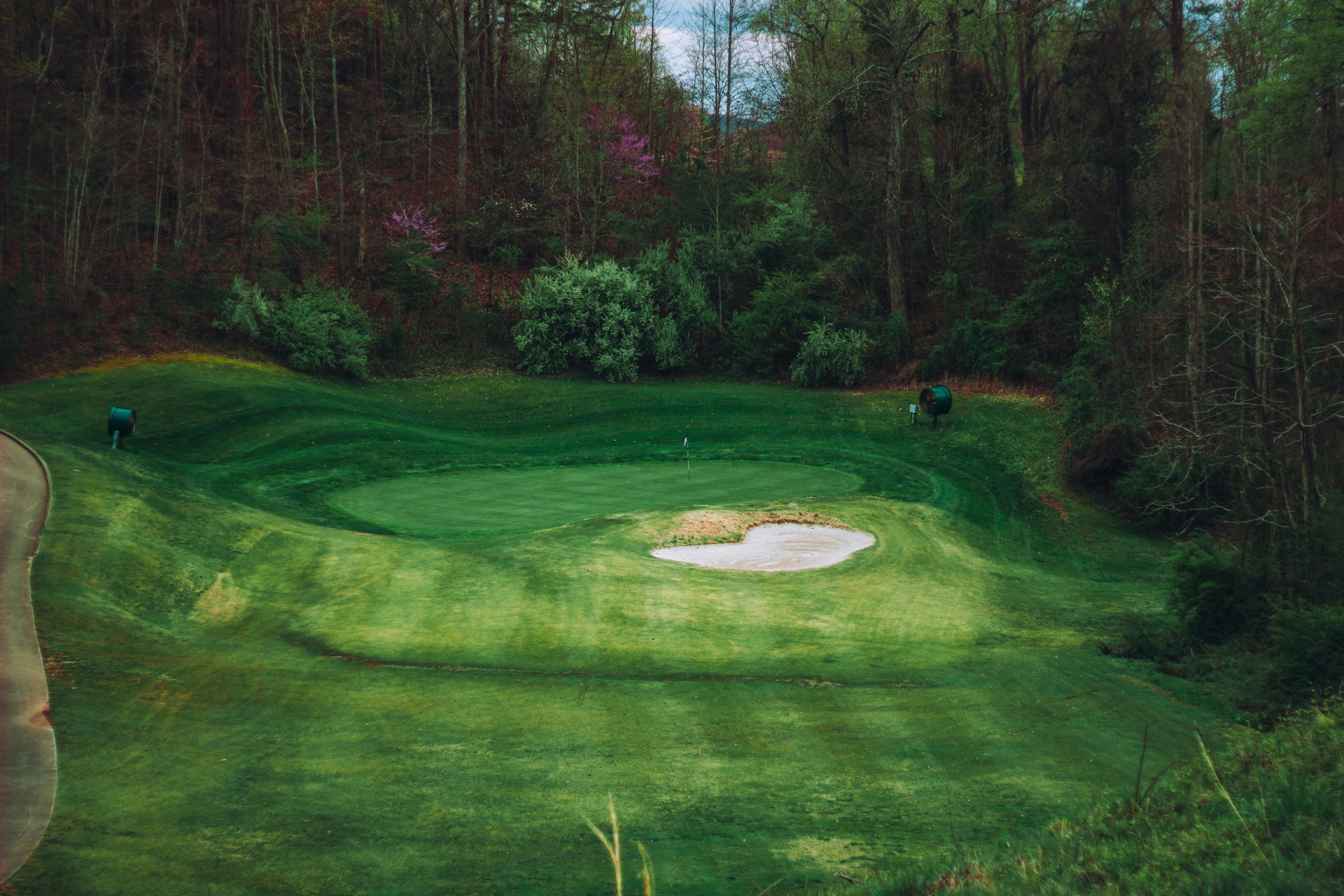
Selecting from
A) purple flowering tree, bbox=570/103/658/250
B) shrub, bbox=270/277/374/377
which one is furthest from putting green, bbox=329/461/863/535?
purple flowering tree, bbox=570/103/658/250

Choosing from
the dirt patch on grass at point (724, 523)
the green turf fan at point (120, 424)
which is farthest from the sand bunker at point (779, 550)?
the green turf fan at point (120, 424)

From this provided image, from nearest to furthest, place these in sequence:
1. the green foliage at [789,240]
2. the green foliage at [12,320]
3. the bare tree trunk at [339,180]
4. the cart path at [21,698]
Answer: the cart path at [21,698], the green foliage at [12,320], the bare tree trunk at [339,180], the green foliage at [789,240]

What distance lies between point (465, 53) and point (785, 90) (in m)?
15.0

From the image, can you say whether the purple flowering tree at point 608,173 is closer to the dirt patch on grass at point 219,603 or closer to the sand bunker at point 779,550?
the sand bunker at point 779,550

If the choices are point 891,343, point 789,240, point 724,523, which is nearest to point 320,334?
point 789,240

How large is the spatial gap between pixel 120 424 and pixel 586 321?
16179 millimetres

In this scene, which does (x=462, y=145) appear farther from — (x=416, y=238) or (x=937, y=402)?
(x=937, y=402)

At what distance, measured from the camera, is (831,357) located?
107 feet

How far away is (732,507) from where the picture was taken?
17.8 m

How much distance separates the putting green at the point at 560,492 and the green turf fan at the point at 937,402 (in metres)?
5.46

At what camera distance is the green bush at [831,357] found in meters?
32.5

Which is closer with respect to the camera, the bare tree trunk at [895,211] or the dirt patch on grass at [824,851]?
the dirt patch on grass at [824,851]

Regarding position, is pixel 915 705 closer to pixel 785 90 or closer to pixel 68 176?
pixel 68 176

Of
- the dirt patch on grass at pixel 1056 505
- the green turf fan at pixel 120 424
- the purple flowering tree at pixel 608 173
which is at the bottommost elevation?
the dirt patch on grass at pixel 1056 505
